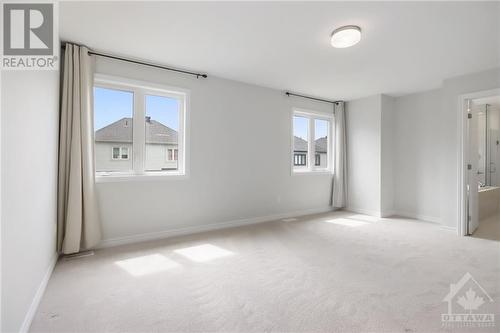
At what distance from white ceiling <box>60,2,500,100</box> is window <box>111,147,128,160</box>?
1250 millimetres

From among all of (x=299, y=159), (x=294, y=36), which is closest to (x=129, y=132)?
(x=294, y=36)

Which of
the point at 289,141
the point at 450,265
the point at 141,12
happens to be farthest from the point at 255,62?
the point at 450,265

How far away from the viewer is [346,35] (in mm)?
2566

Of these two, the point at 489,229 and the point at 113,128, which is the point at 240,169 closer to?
the point at 113,128

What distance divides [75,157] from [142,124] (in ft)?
3.20

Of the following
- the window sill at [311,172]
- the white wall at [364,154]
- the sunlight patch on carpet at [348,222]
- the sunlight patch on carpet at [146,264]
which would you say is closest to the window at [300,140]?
the window sill at [311,172]

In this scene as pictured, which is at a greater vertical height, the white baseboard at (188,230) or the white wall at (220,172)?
the white wall at (220,172)

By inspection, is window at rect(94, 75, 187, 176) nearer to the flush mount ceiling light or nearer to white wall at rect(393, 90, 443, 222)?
the flush mount ceiling light

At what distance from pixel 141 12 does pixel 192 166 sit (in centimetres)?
214

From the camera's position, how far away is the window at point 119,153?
3443 millimetres

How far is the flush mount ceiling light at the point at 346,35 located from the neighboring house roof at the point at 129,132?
8.36 feet

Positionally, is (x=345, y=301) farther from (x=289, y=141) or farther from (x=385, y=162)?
(x=385, y=162)

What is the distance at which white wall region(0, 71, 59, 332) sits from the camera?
1.40m

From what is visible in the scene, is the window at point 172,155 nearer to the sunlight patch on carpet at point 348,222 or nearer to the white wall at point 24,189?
the white wall at point 24,189
